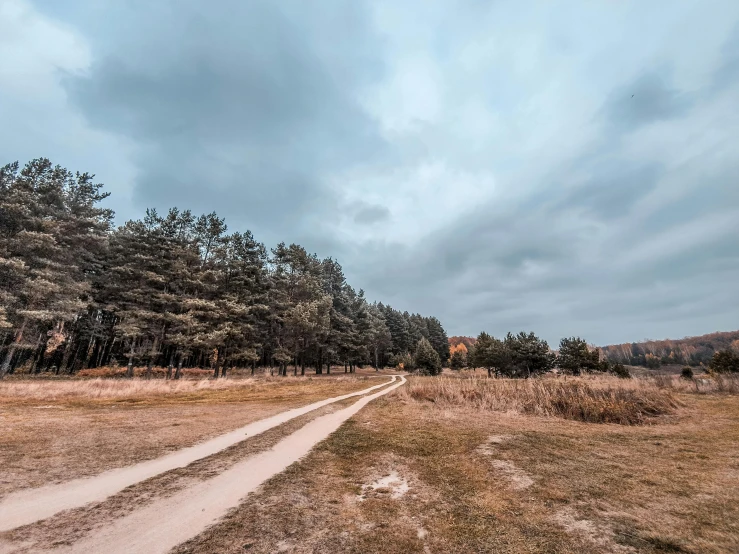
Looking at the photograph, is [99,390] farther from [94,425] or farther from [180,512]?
[180,512]

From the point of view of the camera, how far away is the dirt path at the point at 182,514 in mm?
3838

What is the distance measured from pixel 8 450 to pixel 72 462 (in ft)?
7.25

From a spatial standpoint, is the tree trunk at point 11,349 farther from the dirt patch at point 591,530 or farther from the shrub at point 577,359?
the shrub at point 577,359

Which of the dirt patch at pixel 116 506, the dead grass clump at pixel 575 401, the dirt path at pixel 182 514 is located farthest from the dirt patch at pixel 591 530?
the dead grass clump at pixel 575 401

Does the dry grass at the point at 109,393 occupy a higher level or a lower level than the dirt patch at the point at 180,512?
higher

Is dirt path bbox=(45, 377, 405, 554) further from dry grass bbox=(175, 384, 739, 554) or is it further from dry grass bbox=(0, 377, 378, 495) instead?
dry grass bbox=(0, 377, 378, 495)

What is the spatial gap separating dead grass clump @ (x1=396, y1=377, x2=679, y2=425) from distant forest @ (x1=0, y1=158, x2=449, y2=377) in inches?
971

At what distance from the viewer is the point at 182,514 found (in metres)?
4.65

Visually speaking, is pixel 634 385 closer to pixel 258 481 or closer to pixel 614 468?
pixel 614 468

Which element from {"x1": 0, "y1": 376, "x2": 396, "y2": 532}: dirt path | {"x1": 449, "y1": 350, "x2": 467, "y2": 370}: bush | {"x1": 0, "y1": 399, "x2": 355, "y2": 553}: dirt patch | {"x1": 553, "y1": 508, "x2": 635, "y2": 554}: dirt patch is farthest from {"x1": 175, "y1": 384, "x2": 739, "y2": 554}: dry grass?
{"x1": 449, "y1": 350, "x2": 467, "y2": 370}: bush

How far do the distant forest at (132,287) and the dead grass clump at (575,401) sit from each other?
24.7m

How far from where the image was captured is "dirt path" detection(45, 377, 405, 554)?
3.84 meters

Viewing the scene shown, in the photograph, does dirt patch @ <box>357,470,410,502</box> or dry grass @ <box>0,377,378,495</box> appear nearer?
dirt patch @ <box>357,470,410,502</box>

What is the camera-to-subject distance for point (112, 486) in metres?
5.64
